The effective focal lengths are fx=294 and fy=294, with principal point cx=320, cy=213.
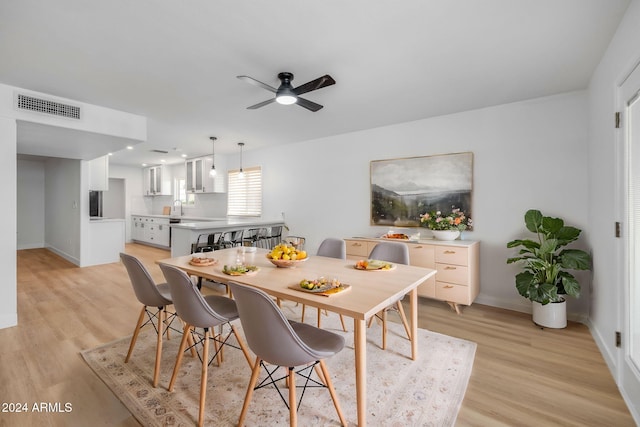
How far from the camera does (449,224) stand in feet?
12.1

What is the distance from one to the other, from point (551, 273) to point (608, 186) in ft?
3.39

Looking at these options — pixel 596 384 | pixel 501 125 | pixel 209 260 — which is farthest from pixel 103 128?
pixel 596 384

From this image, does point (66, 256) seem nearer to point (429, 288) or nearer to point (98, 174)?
point (98, 174)

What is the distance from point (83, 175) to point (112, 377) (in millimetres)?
5291

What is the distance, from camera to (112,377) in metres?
2.12

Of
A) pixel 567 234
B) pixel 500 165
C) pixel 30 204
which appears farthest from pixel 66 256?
pixel 567 234

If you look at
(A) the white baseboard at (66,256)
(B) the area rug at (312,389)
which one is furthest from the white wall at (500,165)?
(A) the white baseboard at (66,256)

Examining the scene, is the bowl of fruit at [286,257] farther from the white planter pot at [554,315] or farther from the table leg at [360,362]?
the white planter pot at [554,315]

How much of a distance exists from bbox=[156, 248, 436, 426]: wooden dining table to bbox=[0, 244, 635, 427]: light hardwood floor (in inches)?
26.5

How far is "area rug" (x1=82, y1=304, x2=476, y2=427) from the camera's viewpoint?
68.6 inches

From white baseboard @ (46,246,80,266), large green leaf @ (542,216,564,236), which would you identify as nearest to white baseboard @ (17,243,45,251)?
white baseboard @ (46,246,80,266)

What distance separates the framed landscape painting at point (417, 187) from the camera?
3.83 m

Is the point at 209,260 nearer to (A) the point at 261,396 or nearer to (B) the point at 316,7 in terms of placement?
(A) the point at 261,396

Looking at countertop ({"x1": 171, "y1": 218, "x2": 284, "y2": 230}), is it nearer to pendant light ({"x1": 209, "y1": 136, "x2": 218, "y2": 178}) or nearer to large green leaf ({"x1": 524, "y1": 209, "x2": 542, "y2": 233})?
pendant light ({"x1": 209, "y1": 136, "x2": 218, "y2": 178})
